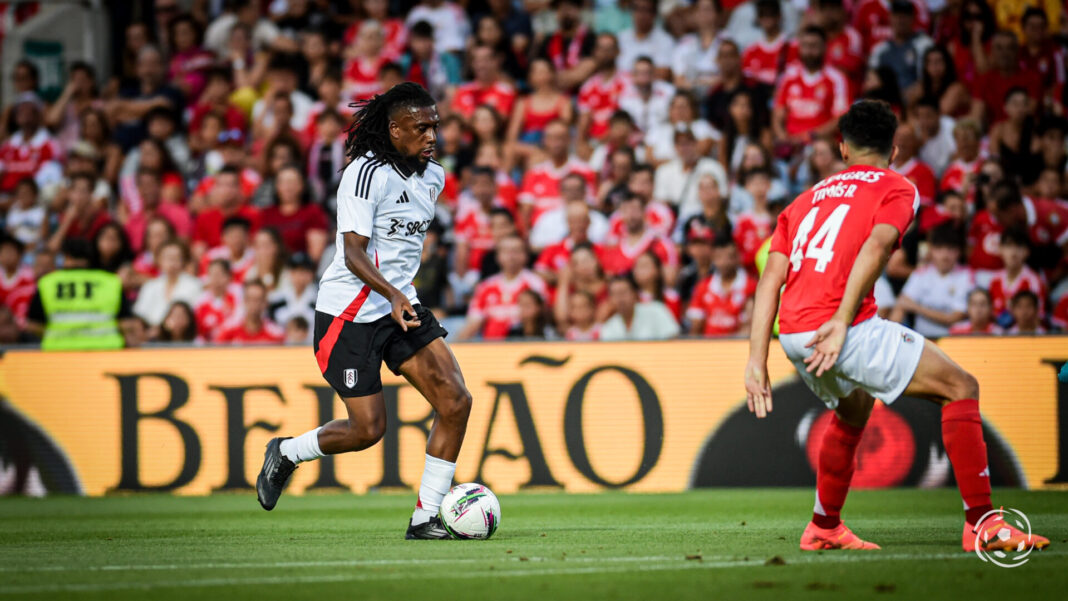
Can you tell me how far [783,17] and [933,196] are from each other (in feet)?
10.1

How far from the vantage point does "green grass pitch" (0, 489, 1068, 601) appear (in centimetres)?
474

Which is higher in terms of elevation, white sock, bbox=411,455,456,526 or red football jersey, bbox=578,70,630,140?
red football jersey, bbox=578,70,630,140

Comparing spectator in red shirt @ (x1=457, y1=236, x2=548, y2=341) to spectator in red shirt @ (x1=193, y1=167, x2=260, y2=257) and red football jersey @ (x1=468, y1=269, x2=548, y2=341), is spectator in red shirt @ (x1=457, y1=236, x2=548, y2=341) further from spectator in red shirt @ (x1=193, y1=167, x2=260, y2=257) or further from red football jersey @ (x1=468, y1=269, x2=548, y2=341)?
spectator in red shirt @ (x1=193, y1=167, x2=260, y2=257)

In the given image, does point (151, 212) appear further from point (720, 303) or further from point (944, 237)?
point (944, 237)

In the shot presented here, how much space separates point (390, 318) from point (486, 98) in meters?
8.44

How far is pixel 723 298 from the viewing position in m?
12.1

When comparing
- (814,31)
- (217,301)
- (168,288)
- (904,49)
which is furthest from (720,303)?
(168,288)

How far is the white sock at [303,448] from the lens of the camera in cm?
698

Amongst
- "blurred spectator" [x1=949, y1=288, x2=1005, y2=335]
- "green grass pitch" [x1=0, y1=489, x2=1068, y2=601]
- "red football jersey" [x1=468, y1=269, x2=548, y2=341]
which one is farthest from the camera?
"red football jersey" [x1=468, y1=269, x2=548, y2=341]

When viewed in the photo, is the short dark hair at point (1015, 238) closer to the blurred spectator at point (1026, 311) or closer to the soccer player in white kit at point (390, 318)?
the blurred spectator at point (1026, 311)

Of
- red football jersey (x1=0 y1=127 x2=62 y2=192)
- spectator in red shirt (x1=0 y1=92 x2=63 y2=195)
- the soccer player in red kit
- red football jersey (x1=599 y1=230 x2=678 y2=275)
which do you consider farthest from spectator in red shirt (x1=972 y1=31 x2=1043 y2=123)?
red football jersey (x1=0 y1=127 x2=62 y2=192)

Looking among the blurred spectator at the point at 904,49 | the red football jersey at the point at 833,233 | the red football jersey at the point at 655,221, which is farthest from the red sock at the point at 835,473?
the blurred spectator at the point at 904,49

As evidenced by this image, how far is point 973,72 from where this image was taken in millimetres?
13945

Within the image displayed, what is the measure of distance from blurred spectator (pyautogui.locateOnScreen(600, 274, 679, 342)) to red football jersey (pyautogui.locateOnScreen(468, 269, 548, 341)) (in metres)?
0.81
